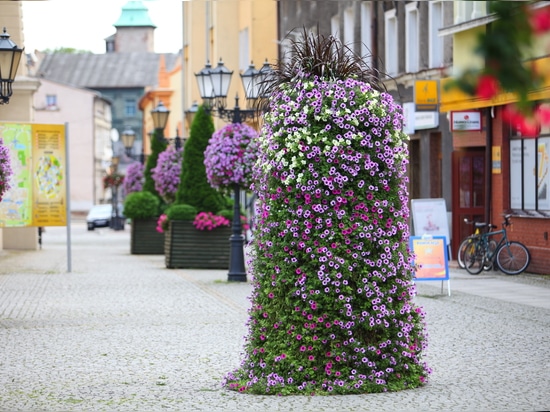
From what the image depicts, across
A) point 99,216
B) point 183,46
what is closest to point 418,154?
point 183,46

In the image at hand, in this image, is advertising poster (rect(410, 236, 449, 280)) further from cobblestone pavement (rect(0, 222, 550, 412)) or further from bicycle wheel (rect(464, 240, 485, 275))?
bicycle wheel (rect(464, 240, 485, 275))

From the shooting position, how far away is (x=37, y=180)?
25.1 m

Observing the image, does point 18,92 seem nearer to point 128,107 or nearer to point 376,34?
point 376,34

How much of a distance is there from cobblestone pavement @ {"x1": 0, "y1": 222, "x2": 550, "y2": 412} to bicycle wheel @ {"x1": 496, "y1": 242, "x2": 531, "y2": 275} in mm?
307

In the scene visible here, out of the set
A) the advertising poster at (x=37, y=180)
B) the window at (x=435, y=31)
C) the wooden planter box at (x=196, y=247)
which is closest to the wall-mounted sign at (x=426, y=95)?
the window at (x=435, y=31)

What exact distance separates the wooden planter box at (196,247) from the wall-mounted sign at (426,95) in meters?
5.67

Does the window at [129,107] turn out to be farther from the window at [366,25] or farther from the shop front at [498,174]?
the shop front at [498,174]

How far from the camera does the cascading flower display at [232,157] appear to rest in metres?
22.2

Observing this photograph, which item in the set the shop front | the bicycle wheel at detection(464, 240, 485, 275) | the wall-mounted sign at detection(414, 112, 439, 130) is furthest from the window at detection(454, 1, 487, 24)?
the bicycle wheel at detection(464, 240, 485, 275)

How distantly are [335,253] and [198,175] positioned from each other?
1824 cm

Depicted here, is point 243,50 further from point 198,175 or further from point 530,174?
point 530,174

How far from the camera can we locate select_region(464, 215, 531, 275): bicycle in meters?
21.7

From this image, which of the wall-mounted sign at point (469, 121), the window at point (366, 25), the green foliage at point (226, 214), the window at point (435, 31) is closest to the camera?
the wall-mounted sign at point (469, 121)

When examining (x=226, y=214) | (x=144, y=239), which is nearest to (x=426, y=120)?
(x=226, y=214)
